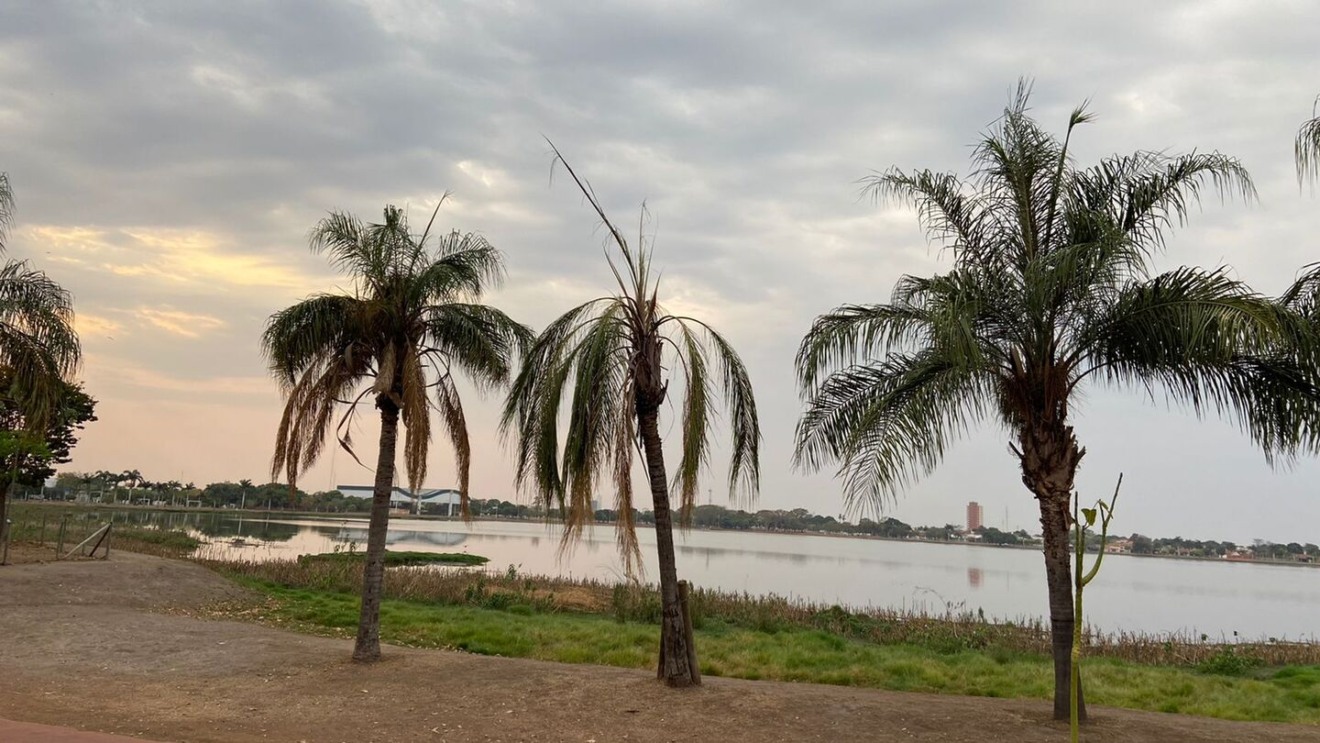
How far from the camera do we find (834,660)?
16.3 meters

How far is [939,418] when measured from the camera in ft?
33.9

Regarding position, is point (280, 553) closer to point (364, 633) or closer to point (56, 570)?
point (56, 570)

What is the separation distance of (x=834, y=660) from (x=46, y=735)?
12471 millimetres

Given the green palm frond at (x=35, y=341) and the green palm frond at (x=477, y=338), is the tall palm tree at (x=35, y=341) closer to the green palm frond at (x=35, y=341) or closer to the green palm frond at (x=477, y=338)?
the green palm frond at (x=35, y=341)

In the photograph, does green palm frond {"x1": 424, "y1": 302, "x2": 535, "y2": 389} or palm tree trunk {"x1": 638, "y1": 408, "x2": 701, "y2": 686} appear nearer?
palm tree trunk {"x1": 638, "y1": 408, "x2": 701, "y2": 686}

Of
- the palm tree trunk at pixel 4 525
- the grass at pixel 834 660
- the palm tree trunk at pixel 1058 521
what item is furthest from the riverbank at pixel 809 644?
the palm tree trunk at pixel 4 525

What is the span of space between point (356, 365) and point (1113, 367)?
34.1 ft

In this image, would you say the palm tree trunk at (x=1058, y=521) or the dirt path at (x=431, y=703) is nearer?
the dirt path at (x=431, y=703)

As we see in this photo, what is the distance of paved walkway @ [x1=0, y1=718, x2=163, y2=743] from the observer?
7.25 m

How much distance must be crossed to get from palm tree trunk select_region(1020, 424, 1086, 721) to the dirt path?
0.64 meters

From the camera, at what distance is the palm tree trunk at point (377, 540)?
488 inches

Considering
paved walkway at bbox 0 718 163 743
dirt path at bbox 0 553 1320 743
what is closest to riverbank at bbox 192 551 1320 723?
dirt path at bbox 0 553 1320 743

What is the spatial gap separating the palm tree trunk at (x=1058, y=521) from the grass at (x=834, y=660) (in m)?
3.63

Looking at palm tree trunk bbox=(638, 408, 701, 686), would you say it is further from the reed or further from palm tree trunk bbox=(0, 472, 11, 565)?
palm tree trunk bbox=(0, 472, 11, 565)
